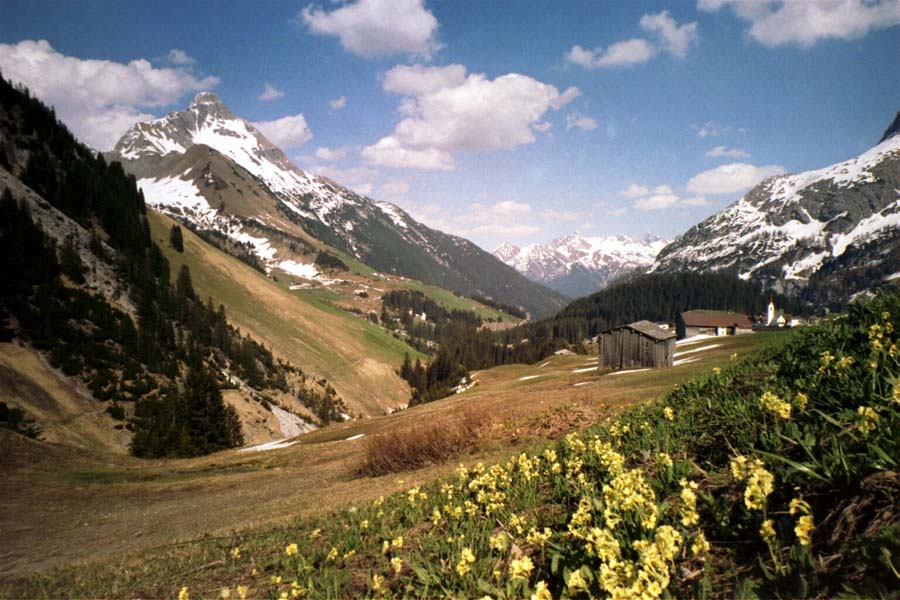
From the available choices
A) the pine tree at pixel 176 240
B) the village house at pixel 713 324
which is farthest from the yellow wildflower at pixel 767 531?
the pine tree at pixel 176 240

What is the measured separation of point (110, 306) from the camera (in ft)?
288

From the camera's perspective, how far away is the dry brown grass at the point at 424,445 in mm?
16516

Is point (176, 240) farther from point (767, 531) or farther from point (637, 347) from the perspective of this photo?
point (767, 531)

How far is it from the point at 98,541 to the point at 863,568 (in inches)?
782

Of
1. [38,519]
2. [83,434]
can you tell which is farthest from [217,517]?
[83,434]

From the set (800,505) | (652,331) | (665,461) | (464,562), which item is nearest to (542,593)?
(464,562)

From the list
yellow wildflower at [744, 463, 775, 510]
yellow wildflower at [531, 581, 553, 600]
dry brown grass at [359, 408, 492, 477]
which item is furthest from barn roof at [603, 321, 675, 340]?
yellow wildflower at [531, 581, 553, 600]

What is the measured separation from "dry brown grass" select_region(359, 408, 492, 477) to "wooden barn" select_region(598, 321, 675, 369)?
45.2 m

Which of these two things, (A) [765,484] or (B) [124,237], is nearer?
(A) [765,484]

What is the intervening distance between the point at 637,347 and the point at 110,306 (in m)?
98.0

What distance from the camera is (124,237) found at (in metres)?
118

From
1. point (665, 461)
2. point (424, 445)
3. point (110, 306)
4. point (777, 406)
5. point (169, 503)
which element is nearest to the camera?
point (777, 406)

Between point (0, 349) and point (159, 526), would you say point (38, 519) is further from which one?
point (0, 349)

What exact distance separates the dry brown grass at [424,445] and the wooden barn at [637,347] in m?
45.2
